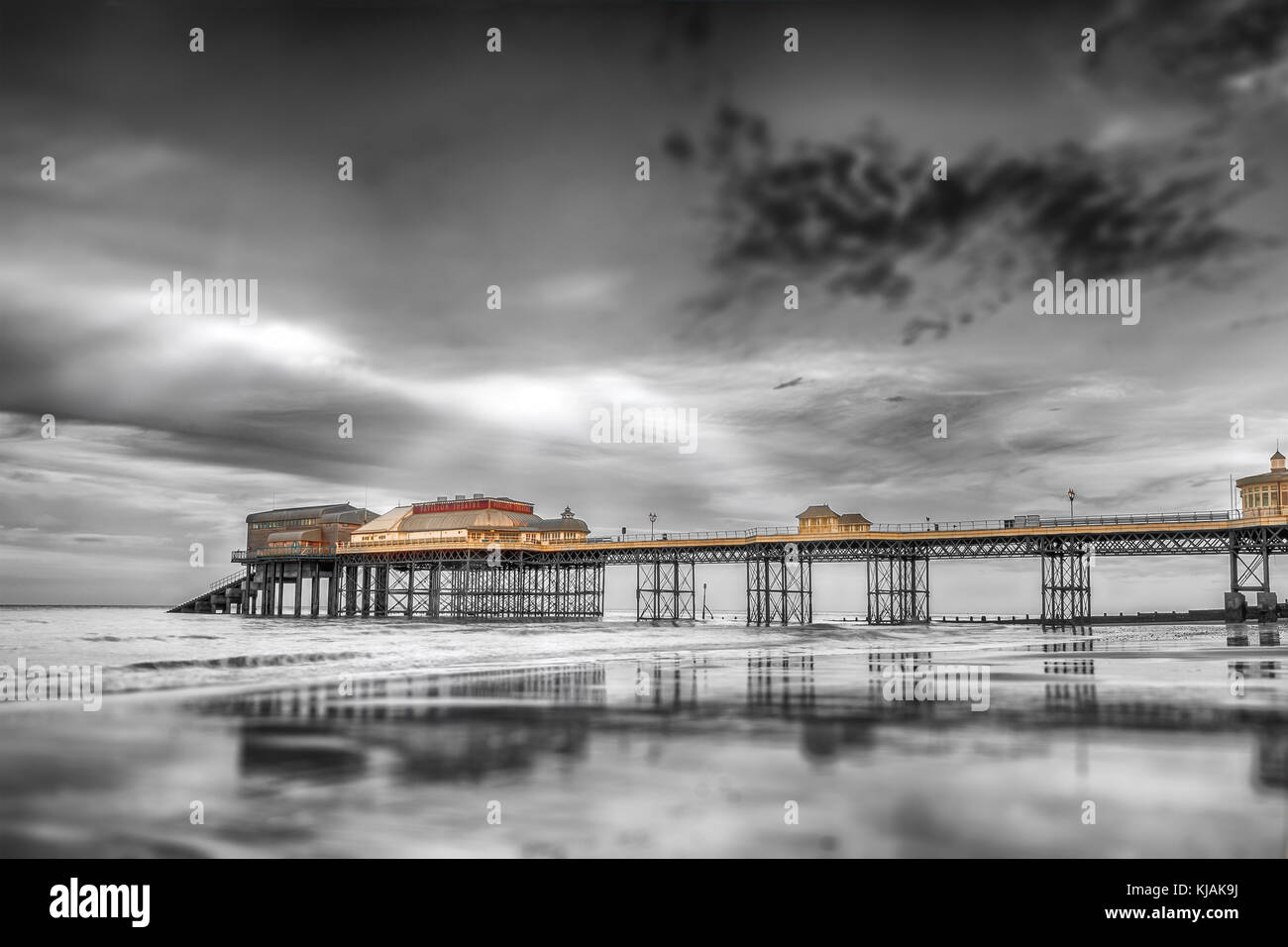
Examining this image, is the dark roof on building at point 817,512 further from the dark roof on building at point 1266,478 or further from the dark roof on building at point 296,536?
the dark roof on building at point 296,536

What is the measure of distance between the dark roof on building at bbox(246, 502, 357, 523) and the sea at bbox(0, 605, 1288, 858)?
104 meters

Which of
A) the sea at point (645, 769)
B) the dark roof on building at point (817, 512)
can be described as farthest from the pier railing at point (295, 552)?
the sea at point (645, 769)

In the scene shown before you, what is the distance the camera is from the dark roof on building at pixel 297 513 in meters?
119

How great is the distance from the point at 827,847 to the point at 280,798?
4.87 meters

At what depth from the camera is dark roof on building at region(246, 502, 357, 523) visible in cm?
11881

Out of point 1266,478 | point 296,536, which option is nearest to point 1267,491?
point 1266,478

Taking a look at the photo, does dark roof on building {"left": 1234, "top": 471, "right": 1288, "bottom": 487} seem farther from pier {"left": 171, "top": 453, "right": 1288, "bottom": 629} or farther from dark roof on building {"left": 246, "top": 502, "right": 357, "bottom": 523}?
dark roof on building {"left": 246, "top": 502, "right": 357, "bottom": 523}

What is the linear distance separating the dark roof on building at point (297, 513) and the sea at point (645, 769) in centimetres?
10360

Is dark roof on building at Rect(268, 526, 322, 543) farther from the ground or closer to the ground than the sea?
farther from the ground

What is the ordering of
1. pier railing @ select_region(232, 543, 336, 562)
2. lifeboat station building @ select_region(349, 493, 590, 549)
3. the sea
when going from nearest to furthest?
the sea, lifeboat station building @ select_region(349, 493, 590, 549), pier railing @ select_region(232, 543, 336, 562)

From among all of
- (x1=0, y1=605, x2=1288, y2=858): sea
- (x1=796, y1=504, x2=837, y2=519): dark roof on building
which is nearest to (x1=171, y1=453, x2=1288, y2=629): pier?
(x1=796, y1=504, x2=837, y2=519): dark roof on building

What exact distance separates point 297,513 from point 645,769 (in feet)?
397

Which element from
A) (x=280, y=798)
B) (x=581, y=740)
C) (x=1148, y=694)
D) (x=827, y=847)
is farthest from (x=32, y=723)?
(x=1148, y=694)
